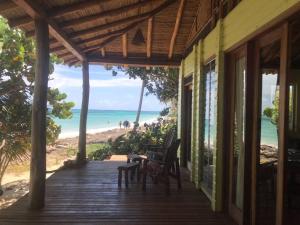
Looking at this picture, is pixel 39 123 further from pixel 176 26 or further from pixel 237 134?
pixel 176 26

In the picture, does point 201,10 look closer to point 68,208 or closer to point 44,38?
point 44,38

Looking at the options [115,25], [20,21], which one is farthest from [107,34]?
[20,21]

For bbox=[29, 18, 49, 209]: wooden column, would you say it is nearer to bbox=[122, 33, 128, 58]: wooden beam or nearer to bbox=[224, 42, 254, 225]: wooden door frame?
bbox=[224, 42, 254, 225]: wooden door frame

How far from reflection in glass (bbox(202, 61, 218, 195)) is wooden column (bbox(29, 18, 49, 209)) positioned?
2421 mm

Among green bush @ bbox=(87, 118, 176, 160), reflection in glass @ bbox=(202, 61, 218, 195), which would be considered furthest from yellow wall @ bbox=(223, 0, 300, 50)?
green bush @ bbox=(87, 118, 176, 160)

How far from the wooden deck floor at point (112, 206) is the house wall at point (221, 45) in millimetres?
422

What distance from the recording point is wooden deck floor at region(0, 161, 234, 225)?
458 cm

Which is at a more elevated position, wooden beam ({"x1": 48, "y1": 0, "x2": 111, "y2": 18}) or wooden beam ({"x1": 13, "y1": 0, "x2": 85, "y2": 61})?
wooden beam ({"x1": 48, "y1": 0, "x2": 111, "y2": 18})

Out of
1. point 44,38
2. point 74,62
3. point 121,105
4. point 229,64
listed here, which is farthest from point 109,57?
point 121,105

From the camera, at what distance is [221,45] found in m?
5.09

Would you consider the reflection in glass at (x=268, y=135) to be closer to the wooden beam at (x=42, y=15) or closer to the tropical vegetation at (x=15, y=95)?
the wooden beam at (x=42, y=15)

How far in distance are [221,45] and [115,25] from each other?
2482mm

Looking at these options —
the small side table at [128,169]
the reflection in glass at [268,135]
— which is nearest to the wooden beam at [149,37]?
the small side table at [128,169]

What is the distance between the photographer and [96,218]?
183 inches
